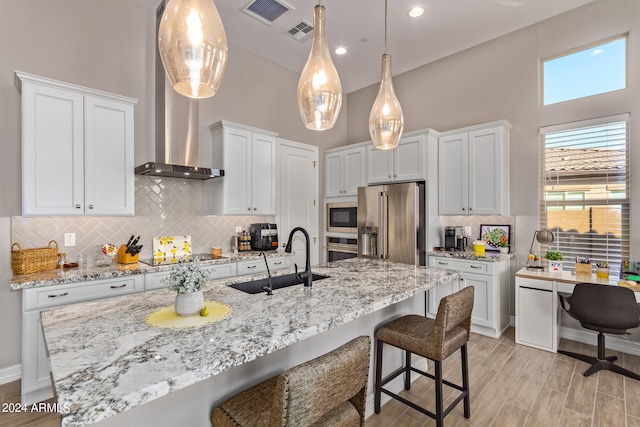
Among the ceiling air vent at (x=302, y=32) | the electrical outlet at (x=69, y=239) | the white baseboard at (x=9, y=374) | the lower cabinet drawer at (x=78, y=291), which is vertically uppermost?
the ceiling air vent at (x=302, y=32)

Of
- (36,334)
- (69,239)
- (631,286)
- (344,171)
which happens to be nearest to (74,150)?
(69,239)

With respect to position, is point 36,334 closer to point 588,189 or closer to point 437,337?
point 437,337

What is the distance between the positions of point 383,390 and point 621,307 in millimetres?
2191

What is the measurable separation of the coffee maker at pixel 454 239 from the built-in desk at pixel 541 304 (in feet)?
2.94

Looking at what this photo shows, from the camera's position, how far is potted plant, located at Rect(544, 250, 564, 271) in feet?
11.1

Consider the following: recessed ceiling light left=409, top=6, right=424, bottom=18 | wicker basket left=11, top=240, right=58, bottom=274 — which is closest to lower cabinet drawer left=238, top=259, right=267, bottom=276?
wicker basket left=11, top=240, right=58, bottom=274

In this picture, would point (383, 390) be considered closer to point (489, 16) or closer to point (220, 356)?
point (220, 356)

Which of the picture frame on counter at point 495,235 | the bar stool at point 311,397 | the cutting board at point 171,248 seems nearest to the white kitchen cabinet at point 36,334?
the cutting board at point 171,248

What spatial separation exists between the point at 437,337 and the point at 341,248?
3281 mm

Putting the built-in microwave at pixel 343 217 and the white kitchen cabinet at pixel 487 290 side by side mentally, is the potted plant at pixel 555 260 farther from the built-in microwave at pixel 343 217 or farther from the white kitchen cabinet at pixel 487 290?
the built-in microwave at pixel 343 217

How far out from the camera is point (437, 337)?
1822mm

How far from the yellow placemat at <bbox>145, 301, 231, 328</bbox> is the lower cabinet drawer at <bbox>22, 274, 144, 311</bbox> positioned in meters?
1.49

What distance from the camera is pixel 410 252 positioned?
4078 mm

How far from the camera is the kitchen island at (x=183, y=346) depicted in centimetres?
86
